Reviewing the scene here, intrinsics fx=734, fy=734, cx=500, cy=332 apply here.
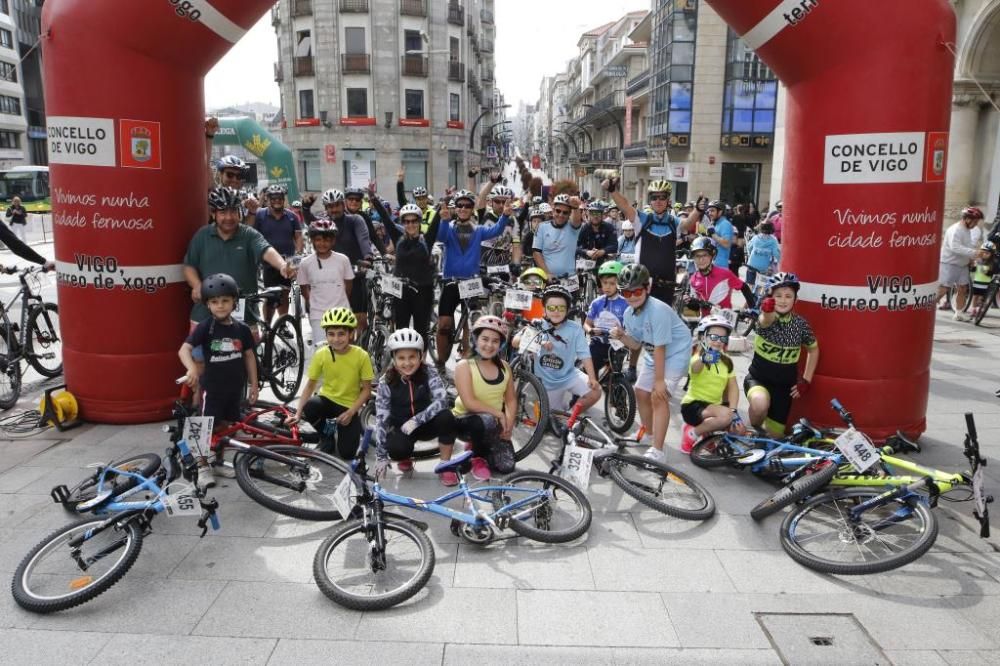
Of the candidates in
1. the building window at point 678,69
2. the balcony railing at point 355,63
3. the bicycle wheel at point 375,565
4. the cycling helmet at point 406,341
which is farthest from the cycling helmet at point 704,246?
the balcony railing at point 355,63

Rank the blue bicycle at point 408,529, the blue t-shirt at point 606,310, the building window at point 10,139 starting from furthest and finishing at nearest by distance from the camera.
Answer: the building window at point 10,139, the blue t-shirt at point 606,310, the blue bicycle at point 408,529

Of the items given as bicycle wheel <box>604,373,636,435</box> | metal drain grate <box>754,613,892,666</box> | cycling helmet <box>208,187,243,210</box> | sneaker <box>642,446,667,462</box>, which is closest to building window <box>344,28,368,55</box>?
cycling helmet <box>208,187,243,210</box>

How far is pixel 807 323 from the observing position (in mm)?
6297

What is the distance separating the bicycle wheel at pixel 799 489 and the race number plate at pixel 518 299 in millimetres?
3180

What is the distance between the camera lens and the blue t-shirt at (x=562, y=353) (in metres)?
6.40

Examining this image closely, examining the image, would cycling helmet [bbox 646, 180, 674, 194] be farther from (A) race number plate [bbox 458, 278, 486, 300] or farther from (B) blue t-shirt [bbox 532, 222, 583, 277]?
(A) race number plate [bbox 458, 278, 486, 300]

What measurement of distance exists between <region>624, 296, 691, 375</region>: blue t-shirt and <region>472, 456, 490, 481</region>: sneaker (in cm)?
174

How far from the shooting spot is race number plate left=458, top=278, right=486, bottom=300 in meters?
8.51

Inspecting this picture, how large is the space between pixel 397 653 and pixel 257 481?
2270 mm

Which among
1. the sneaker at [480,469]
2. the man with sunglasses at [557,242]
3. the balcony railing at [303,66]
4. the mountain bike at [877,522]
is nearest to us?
the mountain bike at [877,522]

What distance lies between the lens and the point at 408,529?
4.29m

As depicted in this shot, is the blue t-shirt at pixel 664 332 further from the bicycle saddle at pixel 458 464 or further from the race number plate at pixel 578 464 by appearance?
the bicycle saddle at pixel 458 464

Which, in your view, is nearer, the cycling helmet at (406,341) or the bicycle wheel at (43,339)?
the cycling helmet at (406,341)

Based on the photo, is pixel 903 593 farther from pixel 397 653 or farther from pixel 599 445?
pixel 397 653
